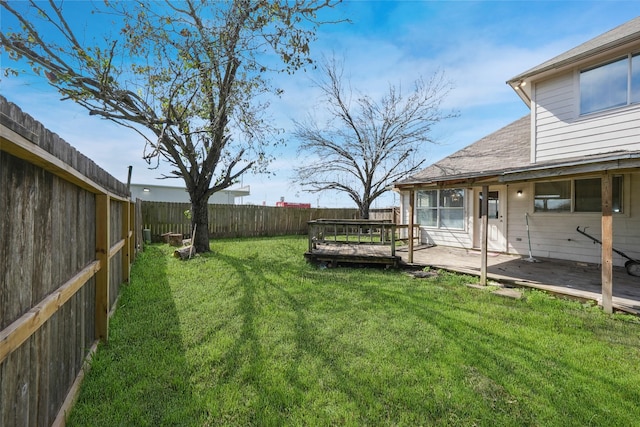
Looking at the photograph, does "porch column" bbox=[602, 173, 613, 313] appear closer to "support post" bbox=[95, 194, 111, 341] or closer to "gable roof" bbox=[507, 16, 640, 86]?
"gable roof" bbox=[507, 16, 640, 86]

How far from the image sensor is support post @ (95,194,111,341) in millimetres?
2926

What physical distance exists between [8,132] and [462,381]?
349 cm

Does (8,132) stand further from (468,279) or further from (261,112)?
(261,112)

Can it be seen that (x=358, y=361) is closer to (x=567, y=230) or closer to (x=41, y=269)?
(x=41, y=269)

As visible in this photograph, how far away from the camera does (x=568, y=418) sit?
2096 millimetres

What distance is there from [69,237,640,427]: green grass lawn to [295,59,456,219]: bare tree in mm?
10631

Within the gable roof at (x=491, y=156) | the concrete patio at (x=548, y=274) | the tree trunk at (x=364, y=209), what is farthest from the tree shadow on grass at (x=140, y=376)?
the tree trunk at (x=364, y=209)

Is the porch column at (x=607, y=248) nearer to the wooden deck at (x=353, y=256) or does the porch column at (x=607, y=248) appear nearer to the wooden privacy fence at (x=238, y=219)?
the wooden deck at (x=353, y=256)

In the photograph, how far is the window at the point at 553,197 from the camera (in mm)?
7059

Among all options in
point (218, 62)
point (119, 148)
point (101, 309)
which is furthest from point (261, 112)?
point (101, 309)

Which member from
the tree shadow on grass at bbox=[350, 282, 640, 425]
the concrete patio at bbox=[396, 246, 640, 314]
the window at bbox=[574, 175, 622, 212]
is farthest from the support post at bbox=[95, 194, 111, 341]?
the window at bbox=[574, 175, 622, 212]

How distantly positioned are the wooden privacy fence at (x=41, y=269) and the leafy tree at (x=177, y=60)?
3647 millimetres

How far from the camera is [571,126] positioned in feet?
20.2

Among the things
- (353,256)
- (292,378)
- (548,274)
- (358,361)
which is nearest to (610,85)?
(548,274)
